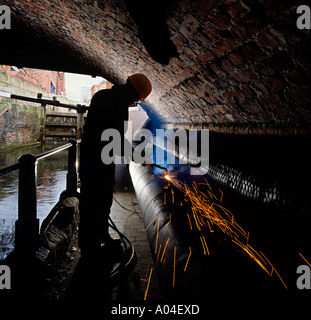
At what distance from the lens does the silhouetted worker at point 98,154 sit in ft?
7.02

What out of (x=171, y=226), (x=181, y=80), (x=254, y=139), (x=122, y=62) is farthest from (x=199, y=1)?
(x=122, y=62)

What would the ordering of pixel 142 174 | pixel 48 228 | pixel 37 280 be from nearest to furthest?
pixel 37 280
pixel 48 228
pixel 142 174

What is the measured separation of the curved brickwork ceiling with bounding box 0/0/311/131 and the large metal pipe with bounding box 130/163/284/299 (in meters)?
1.21

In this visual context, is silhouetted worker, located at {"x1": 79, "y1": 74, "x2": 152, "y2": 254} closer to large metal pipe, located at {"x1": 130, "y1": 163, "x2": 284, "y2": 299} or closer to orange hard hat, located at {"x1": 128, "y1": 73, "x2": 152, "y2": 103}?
orange hard hat, located at {"x1": 128, "y1": 73, "x2": 152, "y2": 103}

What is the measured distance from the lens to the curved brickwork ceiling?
1454 millimetres

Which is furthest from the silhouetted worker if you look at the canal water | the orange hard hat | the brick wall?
the brick wall

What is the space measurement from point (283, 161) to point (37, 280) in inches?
84.9

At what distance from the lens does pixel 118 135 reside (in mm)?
2184

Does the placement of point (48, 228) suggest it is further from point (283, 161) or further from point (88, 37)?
point (88, 37)

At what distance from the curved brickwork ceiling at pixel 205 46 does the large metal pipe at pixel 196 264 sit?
1210mm

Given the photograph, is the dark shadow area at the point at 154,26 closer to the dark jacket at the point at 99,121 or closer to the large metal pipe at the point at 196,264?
the dark jacket at the point at 99,121

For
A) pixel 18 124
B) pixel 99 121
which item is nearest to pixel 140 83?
→ pixel 99 121

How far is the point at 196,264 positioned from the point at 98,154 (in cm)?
143

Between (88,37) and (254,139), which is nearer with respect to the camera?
(254,139)
